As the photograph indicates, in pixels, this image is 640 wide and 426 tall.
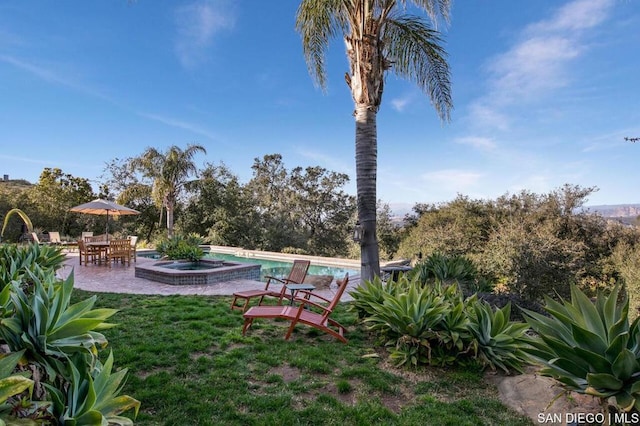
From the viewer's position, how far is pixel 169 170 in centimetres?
2117

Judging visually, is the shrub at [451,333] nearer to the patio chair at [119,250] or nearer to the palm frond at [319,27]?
the palm frond at [319,27]

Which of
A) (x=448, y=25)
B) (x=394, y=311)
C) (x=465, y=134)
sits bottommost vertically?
(x=394, y=311)

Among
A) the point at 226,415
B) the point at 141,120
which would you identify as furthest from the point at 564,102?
the point at 141,120

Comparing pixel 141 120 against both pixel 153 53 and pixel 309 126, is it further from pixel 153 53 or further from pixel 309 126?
pixel 309 126

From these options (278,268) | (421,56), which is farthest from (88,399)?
(278,268)

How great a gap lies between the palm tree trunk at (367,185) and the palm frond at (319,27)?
2.44m

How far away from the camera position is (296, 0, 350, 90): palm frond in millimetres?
7586

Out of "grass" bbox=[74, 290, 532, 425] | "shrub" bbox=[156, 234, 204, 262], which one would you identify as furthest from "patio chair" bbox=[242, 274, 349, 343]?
"shrub" bbox=[156, 234, 204, 262]

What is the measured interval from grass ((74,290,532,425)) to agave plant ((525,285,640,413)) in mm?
744

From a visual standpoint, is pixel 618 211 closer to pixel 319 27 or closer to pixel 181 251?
pixel 319 27

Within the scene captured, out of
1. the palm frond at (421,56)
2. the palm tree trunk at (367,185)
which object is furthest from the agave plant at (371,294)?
the palm frond at (421,56)

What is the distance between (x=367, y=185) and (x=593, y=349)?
15.8 feet

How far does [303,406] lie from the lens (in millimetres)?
3307

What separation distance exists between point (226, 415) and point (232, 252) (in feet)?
57.8
